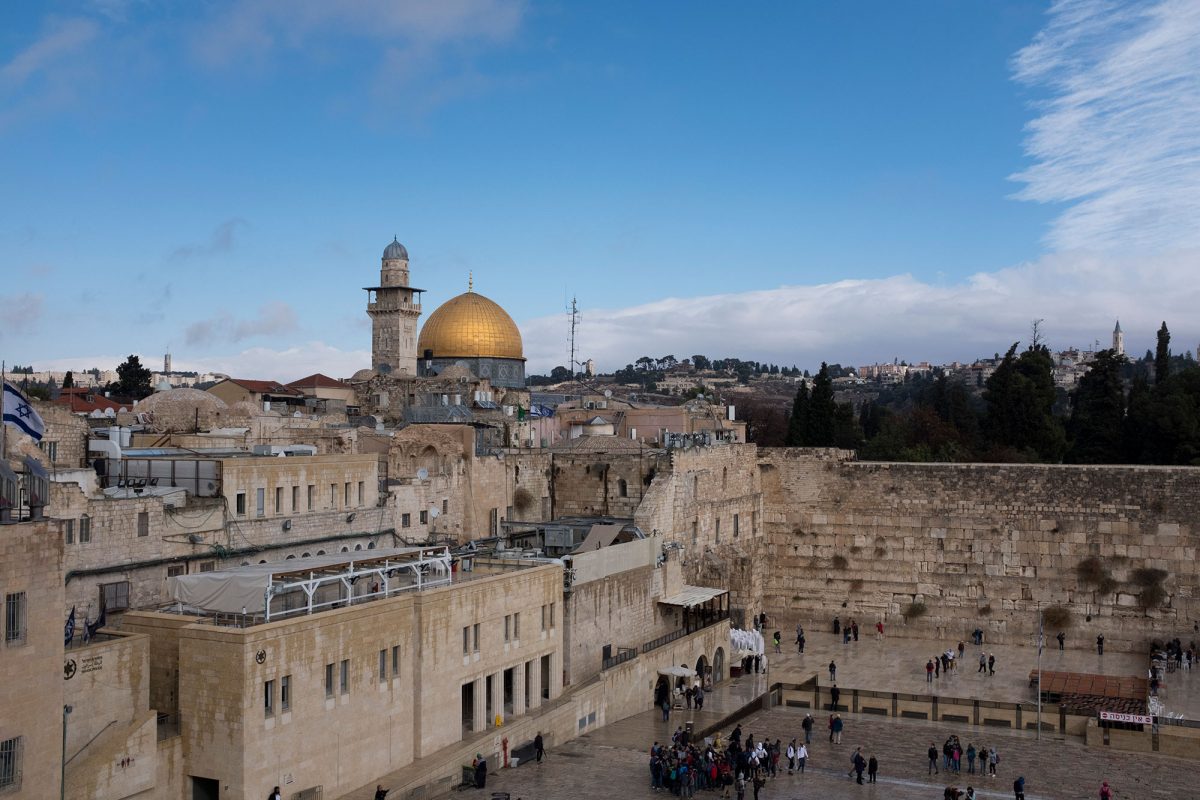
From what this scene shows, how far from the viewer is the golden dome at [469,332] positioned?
53844mm

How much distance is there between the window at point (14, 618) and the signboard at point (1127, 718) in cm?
2203

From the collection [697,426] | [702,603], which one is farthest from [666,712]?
[697,426]

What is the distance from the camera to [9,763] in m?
14.5

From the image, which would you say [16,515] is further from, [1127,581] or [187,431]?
[1127,581]

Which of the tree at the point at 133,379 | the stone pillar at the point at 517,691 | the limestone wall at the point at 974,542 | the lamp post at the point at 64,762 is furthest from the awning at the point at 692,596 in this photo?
the tree at the point at 133,379

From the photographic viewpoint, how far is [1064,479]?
35188 millimetres

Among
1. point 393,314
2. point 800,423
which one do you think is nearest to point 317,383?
point 393,314

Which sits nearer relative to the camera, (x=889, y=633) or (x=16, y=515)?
(x=16, y=515)

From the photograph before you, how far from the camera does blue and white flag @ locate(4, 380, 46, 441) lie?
18.8m

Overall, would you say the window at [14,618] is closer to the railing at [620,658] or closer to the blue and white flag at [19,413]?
the blue and white flag at [19,413]

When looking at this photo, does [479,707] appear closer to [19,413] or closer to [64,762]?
[64,762]

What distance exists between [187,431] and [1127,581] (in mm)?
28459

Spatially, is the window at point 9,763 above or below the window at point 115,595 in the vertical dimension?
below

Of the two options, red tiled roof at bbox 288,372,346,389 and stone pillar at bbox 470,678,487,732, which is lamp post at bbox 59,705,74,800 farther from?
red tiled roof at bbox 288,372,346,389
